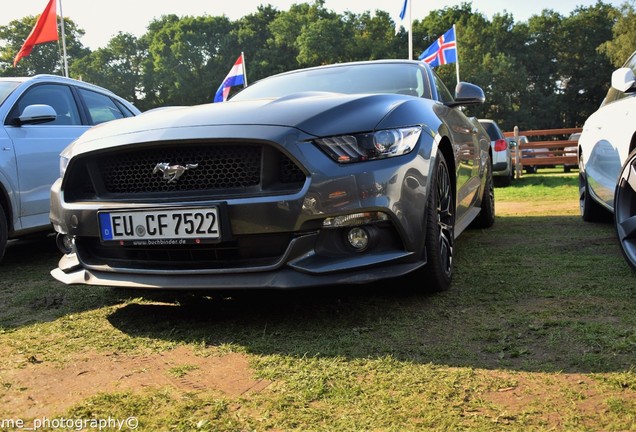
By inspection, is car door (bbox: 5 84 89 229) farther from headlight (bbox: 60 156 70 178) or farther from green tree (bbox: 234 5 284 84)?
green tree (bbox: 234 5 284 84)

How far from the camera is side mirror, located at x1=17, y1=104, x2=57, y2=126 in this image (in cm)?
443

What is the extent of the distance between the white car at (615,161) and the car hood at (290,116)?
4.68 ft

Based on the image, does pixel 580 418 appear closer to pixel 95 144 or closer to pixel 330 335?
pixel 330 335

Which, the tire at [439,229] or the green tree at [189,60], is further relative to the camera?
the green tree at [189,60]

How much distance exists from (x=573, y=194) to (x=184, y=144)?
792cm

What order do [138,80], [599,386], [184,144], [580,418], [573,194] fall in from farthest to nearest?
[138,80], [573,194], [184,144], [599,386], [580,418]

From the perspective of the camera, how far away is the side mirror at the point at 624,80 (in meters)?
3.68

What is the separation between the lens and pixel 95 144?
2754 mm

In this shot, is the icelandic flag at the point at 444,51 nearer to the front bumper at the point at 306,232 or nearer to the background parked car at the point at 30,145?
the background parked car at the point at 30,145

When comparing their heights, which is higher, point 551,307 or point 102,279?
point 102,279

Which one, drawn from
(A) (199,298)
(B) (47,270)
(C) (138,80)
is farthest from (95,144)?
(C) (138,80)

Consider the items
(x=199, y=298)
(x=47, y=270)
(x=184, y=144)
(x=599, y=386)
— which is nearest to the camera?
(x=599, y=386)

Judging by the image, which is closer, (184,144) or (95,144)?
(184,144)

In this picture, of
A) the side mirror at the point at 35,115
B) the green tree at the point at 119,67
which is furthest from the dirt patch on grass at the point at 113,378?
the green tree at the point at 119,67
